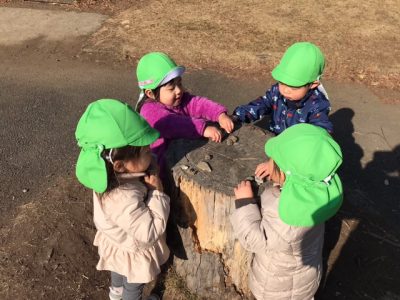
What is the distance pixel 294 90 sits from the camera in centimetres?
353

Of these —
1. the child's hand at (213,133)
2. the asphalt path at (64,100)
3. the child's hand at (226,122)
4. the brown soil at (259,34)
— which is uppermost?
the child's hand at (213,133)

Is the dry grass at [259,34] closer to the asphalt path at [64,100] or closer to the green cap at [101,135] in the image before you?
the asphalt path at [64,100]

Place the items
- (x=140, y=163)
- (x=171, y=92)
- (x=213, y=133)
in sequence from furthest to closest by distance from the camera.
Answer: (x=171, y=92) < (x=213, y=133) < (x=140, y=163)

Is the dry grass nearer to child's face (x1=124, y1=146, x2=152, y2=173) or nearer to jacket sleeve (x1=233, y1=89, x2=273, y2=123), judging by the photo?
jacket sleeve (x1=233, y1=89, x2=273, y2=123)

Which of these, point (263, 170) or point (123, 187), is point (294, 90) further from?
point (123, 187)

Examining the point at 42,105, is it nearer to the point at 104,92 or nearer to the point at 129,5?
the point at 104,92

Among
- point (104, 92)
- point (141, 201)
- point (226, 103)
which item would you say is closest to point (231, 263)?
point (141, 201)

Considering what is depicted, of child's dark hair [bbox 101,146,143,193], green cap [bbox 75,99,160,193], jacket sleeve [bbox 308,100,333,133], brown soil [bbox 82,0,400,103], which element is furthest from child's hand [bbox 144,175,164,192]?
brown soil [bbox 82,0,400,103]

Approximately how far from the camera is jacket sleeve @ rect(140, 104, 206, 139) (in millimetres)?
3260

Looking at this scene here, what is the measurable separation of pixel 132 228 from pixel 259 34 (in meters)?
5.68

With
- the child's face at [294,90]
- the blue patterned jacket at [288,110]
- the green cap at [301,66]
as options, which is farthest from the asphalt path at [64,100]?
the green cap at [301,66]

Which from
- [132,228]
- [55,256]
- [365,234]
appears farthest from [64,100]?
[365,234]

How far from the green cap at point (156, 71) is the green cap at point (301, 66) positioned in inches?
33.0

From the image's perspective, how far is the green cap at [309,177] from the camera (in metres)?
2.20
